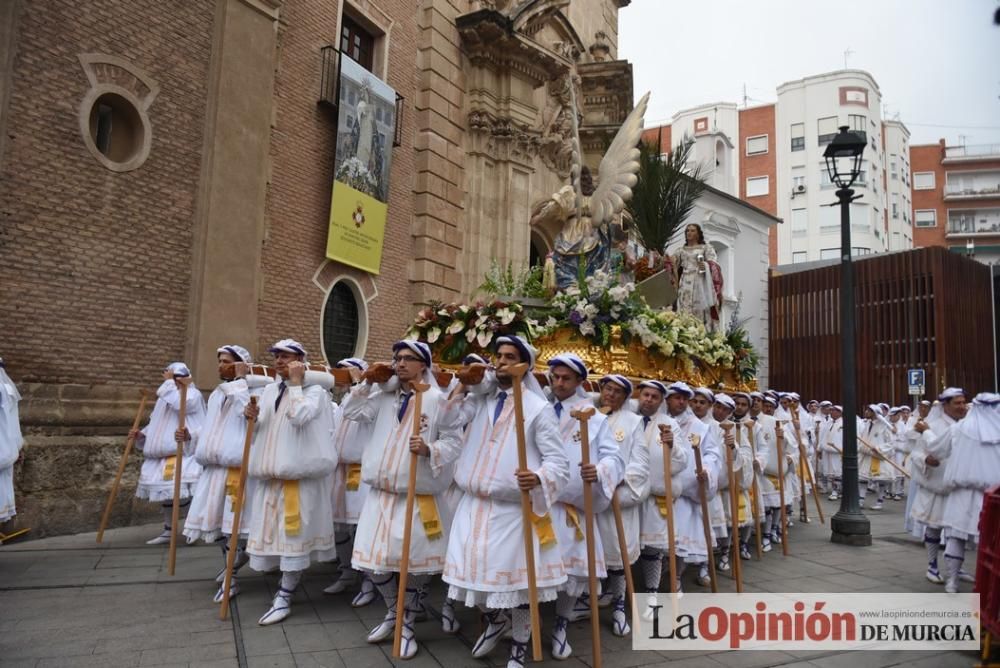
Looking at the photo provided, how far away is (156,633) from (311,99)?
9.89 m

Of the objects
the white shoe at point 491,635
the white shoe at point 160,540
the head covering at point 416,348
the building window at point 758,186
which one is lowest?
the white shoe at point 160,540

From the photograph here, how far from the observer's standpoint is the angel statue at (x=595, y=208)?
31.4ft

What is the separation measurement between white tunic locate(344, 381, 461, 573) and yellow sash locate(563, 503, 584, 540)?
35.8 inches

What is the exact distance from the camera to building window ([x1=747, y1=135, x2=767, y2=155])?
46.9 metres

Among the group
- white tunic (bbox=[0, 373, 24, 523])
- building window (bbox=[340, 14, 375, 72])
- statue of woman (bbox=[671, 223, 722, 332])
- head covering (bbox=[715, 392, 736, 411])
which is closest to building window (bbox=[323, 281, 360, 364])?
building window (bbox=[340, 14, 375, 72])

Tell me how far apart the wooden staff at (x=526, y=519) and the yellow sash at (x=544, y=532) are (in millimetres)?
48

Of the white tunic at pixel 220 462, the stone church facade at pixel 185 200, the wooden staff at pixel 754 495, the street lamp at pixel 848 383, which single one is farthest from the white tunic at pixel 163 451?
the street lamp at pixel 848 383

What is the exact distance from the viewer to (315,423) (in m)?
5.76

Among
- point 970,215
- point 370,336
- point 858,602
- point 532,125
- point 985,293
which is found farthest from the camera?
point 970,215

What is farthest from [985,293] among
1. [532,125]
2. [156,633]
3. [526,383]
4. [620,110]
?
[156,633]

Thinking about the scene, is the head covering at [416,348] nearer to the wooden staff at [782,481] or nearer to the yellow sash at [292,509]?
the yellow sash at [292,509]

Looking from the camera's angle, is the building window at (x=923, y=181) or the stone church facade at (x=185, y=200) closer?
the stone church facade at (x=185, y=200)

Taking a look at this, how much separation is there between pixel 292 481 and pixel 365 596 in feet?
4.14

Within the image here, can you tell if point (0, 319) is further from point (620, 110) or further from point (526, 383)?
point (620, 110)
